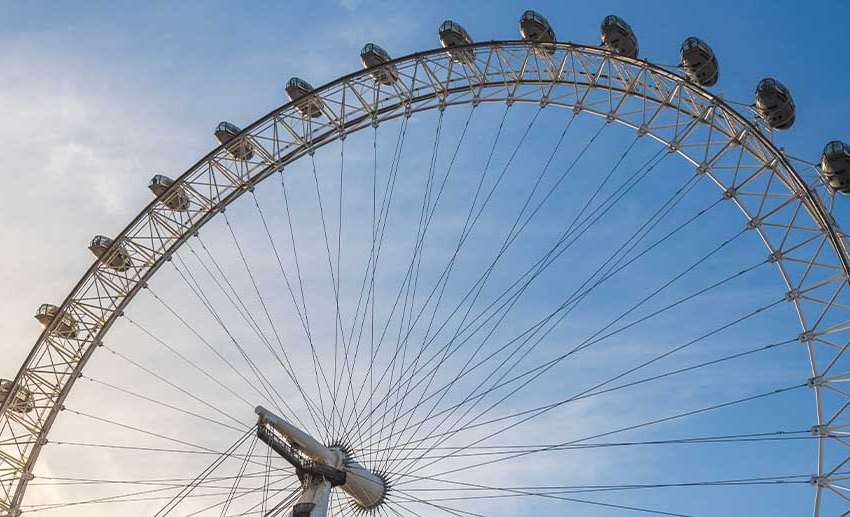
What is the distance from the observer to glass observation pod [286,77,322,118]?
110ft

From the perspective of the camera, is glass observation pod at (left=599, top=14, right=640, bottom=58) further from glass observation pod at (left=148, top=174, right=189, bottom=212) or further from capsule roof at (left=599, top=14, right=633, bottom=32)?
glass observation pod at (left=148, top=174, right=189, bottom=212)

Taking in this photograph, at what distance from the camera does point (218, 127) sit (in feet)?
113

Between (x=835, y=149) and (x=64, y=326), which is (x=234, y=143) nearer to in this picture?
(x=64, y=326)

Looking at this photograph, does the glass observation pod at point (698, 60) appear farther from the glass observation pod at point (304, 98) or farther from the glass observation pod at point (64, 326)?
the glass observation pod at point (64, 326)

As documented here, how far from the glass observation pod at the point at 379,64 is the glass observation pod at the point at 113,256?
33.7 feet

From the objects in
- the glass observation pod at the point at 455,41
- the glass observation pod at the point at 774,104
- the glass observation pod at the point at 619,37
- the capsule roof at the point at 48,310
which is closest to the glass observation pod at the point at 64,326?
the capsule roof at the point at 48,310

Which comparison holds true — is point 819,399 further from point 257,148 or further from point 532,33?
point 257,148

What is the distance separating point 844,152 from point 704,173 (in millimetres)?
3869

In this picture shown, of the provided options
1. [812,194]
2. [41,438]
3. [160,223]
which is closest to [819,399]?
[812,194]

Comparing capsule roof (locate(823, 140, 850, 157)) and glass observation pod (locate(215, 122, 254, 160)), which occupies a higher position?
glass observation pod (locate(215, 122, 254, 160))

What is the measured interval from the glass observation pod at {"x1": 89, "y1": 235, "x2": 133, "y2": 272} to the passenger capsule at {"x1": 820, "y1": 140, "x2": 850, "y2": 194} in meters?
21.9

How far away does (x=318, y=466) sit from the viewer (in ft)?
86.9

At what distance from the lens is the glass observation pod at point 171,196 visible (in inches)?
1347

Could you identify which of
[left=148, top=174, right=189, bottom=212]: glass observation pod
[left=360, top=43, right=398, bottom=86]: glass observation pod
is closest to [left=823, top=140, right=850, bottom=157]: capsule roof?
[left=360, top=43, right=398, bottom=86]: glass observation pod
